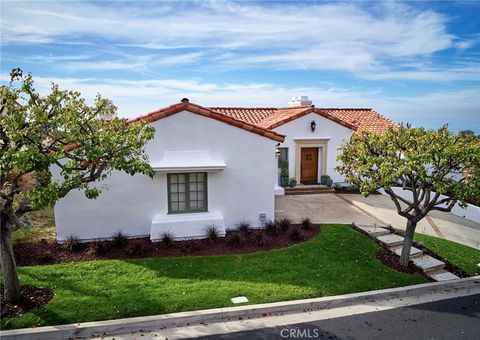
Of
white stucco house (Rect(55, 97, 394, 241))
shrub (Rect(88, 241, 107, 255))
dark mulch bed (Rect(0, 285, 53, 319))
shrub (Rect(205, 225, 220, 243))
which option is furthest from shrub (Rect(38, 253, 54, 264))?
shrub (Rect(205, 225, 220, 243))

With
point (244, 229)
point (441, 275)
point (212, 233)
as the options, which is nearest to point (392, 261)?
point (441, 275)

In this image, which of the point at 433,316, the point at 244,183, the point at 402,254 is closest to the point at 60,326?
the point at 244,183

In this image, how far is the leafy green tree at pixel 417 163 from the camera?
8.97 m

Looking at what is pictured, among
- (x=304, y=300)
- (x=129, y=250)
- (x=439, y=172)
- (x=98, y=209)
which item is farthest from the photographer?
(x=98, y=209)

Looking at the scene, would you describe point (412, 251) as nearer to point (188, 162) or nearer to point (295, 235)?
point (295, 235)

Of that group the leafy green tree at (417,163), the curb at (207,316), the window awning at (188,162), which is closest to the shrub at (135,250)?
the window awning at (188,162)

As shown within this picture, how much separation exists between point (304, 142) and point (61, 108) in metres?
14.6

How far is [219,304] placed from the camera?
7.95 m

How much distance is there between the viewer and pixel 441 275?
10.1 m

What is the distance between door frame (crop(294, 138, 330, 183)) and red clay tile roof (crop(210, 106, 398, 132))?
1454mm

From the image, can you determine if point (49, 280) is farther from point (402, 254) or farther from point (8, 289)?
point (402, 254)

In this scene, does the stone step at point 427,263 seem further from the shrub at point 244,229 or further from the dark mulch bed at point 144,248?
the shrub at point 244,229

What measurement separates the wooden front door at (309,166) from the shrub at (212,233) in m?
10.00

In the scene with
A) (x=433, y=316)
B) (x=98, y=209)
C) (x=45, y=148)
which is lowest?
(x=433, y=316)
